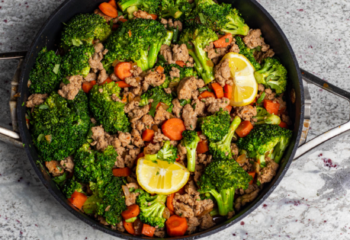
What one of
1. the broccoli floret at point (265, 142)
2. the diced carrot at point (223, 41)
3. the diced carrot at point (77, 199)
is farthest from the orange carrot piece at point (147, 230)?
the diced carrot at point (223, 41)

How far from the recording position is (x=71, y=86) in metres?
2.81

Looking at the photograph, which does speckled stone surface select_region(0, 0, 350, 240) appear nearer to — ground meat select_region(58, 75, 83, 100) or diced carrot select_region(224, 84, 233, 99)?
ground meat select_region(58, 75, 83, 100)

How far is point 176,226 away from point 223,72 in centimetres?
147

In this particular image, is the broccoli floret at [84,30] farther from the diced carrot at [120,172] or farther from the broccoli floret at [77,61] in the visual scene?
the diced carrot at [120,172]

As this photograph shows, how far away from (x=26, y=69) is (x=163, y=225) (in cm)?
184

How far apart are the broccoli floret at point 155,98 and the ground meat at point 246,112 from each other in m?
0.66

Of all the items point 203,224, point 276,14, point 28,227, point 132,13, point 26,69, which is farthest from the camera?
point 276,14

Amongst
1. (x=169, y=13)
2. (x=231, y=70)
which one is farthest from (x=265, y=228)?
(x=169, y=13)

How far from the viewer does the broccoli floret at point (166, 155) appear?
2750 mm

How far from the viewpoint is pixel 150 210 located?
2781 mm

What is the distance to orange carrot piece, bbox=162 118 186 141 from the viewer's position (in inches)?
114

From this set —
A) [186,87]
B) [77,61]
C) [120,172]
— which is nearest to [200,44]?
[186,87]

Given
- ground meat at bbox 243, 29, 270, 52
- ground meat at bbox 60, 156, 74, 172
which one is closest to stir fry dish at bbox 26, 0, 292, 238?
ground meat at bbox 60, 156, 74, 172

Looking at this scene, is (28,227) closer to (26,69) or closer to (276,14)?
(26,69)
